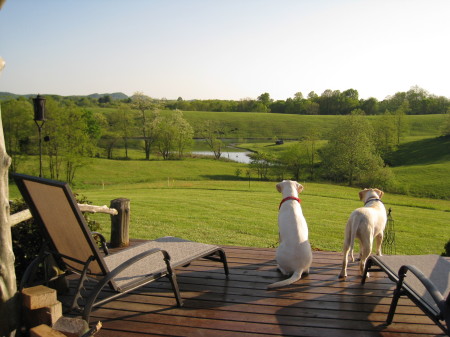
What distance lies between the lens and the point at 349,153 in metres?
38.9

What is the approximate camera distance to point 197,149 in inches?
2756

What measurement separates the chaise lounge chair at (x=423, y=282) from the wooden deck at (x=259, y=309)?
0.88ft

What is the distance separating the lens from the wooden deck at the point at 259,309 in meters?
3.03

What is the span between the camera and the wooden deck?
3.03 meters

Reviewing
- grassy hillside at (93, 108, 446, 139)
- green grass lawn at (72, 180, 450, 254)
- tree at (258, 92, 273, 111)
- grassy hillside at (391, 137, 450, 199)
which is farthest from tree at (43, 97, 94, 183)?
tree at (258, 92, 273, 111)

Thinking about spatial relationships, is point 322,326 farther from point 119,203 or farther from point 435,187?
point 435,187

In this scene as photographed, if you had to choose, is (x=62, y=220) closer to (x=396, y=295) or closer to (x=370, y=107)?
(x=396, y=295)

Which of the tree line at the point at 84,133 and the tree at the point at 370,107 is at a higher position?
the tree at the point at 370,107

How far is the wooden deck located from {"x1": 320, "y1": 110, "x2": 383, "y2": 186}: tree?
3431 centimetres

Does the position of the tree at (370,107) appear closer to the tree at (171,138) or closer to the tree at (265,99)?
the tree at (265,99)

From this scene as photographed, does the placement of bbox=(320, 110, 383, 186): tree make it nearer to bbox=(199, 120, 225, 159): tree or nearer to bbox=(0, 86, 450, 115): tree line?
bbox=(199, 120, 225, 159): tree

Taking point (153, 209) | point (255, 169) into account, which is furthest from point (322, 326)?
point (255, 169)

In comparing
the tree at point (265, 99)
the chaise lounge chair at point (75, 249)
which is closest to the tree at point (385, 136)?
the chaise lounge chair at point (75, 249)

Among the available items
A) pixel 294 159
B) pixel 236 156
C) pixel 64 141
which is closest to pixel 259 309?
pixel 64 141
